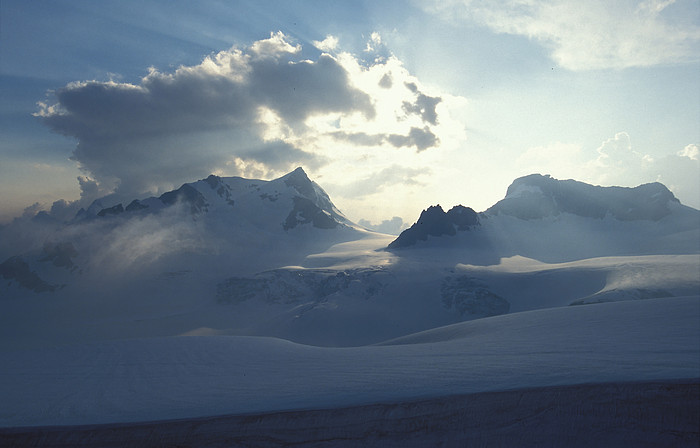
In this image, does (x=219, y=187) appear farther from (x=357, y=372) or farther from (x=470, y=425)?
(x=470, y=425)

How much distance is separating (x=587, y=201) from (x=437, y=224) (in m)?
69.6

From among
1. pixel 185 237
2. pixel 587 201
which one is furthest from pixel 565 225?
pixel 185 237

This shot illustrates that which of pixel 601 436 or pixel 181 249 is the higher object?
pixel 181 249

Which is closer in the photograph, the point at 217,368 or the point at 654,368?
the point at 654,368

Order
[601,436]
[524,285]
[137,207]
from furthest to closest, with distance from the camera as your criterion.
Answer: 1. [137,207]
2. [524,285]
3. [601,436]

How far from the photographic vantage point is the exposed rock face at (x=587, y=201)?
153 meters

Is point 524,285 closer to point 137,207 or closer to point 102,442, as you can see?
point 102,442

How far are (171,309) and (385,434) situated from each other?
111 m

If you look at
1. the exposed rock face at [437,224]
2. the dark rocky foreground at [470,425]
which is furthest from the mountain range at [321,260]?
the dark rocky foreground at [470,425]

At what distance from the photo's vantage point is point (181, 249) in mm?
143250

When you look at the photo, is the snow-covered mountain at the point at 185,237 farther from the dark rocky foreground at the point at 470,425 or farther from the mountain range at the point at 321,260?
the dark rocky foreground at the point at 470,425

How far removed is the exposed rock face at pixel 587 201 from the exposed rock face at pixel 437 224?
19.8m

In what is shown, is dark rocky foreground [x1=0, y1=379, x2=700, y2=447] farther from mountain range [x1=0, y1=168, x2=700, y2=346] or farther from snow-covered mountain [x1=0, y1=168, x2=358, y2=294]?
snow-covered mountain [x1=0, y1=168, x2=358, y2=294]

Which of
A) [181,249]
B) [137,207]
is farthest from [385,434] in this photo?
[137,207]
